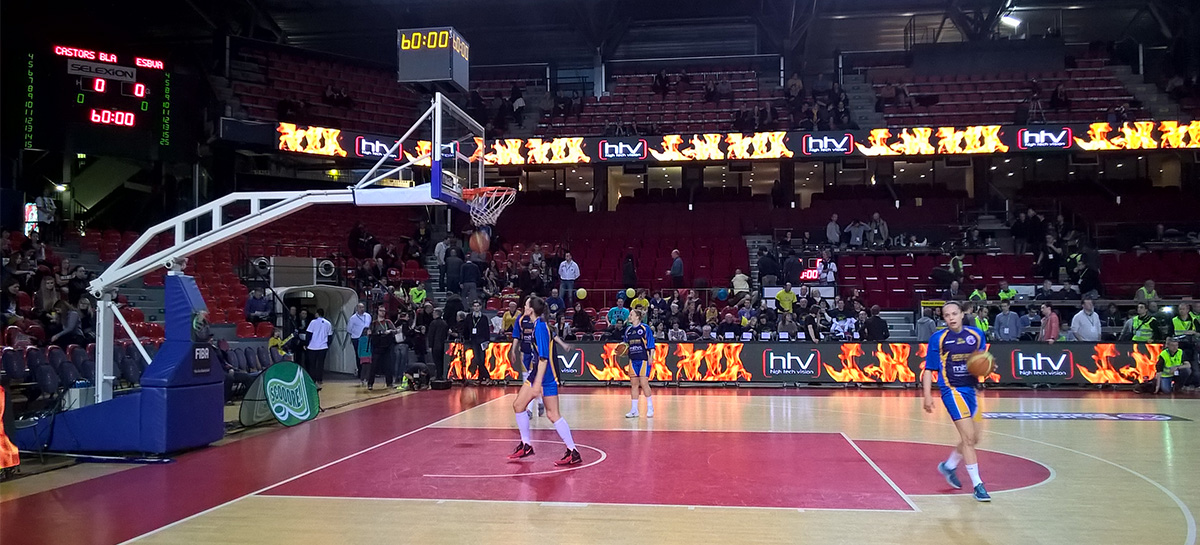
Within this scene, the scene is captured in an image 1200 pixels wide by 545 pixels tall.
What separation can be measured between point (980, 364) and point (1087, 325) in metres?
13.2

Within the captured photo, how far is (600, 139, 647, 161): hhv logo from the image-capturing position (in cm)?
2772

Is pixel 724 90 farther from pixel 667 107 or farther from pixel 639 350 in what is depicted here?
pixel 639 350

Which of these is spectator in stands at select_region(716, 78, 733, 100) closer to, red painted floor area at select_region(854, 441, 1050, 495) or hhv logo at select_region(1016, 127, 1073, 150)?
hhv logo at select_region(1016, 127, 1073, 150)

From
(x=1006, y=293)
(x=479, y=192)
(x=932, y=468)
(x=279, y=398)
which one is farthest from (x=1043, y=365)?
(x=279, y=398)

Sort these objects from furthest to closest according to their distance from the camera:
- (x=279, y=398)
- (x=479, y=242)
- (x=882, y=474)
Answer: (x=479, y=242) < (x=279, y=398) < (x=882, y=474)

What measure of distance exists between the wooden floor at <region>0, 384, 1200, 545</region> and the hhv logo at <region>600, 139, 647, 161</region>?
15.9 meters

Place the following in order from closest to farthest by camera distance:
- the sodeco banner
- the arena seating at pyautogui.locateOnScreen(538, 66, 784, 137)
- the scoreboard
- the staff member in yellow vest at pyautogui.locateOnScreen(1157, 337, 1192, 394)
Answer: the sodeco banner → the staff member in yellow vest at pyautogui.locateOnScreen(1157, 337, 1192, 394) → the scoreboard → the arena seating at pyautogui.locateOnScreen(538, 66, 784, 137)

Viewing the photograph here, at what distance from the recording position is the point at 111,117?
69.7 ft

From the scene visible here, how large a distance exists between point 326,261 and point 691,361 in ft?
35.7

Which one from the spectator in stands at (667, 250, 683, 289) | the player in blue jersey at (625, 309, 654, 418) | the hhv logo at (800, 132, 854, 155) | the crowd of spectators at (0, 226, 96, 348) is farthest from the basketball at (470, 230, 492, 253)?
the player in blue jersey at (625, 309, 654, 418)

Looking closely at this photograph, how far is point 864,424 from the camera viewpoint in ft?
41.3

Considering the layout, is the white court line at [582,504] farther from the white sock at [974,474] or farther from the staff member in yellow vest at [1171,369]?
the staff member in yellow vest at [1171,369]

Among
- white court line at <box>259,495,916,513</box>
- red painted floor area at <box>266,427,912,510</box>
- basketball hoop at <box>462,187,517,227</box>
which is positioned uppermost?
basketball hoop at <box>462,187,517,227</box>

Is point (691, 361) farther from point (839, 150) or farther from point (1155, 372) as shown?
point (839, 150)
